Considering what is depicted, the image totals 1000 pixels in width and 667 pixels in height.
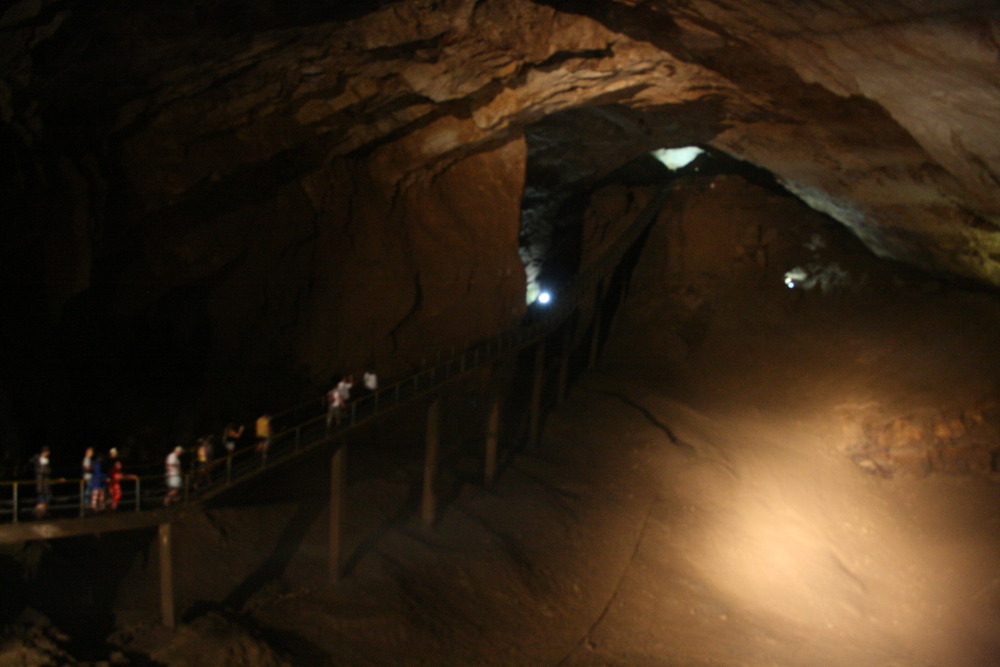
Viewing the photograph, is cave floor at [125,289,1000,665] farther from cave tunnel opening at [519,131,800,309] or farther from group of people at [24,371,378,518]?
cave tunnel opening at [519,131,800,309]

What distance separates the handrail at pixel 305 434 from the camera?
1162 cm

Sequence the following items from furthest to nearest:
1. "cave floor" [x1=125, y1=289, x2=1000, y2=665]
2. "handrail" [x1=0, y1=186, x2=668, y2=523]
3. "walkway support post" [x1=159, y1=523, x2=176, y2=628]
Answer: "cave floor" [x1=125, y1=289, x2=1000, y2=665], "handrail" [x1=0, y1=186, x2=668, y2=523], "walkway support post" [x1=159, y1=523, x2=176, y2=628]

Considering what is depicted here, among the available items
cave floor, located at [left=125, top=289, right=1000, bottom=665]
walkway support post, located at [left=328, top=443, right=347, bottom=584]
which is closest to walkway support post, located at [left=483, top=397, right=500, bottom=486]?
cave floor, located at [left=125, top=289, right=1000, bottom=665]

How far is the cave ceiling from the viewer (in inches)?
408

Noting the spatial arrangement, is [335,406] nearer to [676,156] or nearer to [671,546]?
[671,546]

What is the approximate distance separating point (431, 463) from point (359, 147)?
7939mm

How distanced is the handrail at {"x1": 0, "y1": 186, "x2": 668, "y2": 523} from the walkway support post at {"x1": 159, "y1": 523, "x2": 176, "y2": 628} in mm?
523

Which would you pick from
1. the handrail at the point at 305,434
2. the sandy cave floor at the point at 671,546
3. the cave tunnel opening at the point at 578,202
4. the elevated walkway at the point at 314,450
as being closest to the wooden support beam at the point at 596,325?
the elevated walkway at the point at 314,450

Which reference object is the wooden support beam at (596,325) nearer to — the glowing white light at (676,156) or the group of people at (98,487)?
the glowing white light at (676,156)

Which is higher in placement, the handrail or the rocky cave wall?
the rocky cave wall

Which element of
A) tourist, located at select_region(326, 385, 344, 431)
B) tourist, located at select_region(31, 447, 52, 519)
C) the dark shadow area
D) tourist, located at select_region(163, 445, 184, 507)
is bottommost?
the dark shadow area

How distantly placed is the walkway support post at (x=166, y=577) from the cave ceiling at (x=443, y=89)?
6278mm

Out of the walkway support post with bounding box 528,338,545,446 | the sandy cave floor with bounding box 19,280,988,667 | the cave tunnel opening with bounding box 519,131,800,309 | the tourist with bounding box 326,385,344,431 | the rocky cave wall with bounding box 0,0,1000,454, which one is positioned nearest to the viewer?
the rocky cave wall with bounding box 0,0,1000,454

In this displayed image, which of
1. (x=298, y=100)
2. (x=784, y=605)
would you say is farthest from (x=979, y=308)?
(x=298, y=100)
